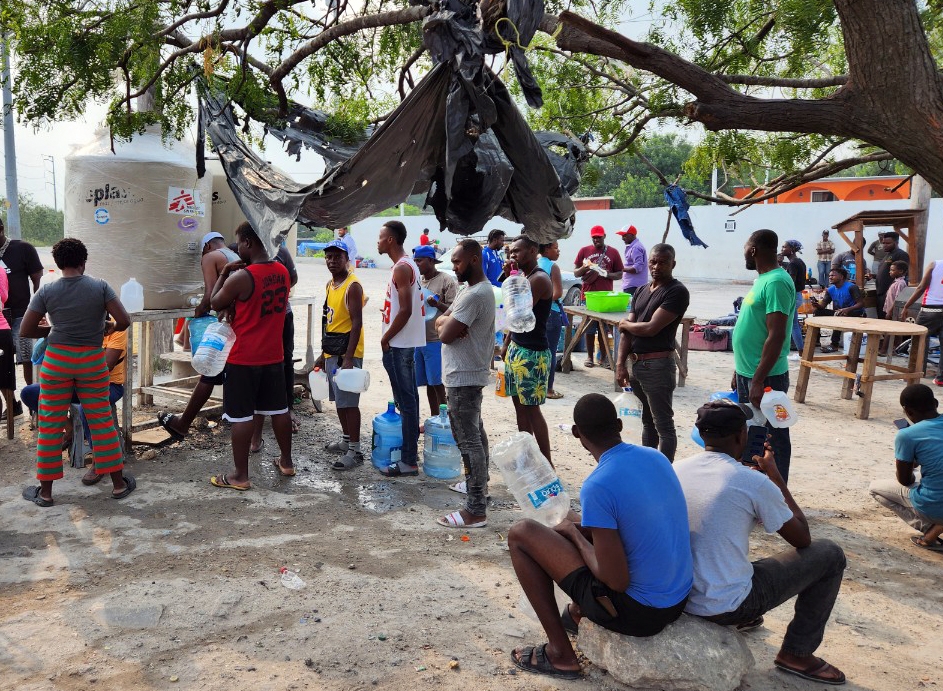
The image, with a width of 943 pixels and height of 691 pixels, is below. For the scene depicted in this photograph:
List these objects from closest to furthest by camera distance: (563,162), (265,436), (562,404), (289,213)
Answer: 1. (289,213)
2. (563,162)
3. (265,436)
4. (562,404)

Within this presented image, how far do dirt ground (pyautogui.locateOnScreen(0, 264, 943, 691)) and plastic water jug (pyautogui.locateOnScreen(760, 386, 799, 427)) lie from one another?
29.7 inches

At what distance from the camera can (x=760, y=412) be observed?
15.3ft

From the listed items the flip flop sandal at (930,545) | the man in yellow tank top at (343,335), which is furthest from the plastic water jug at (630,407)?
the man in yellow tank top at (343,335)

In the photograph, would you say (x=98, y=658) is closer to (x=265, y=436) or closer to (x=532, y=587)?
(x=532, y=587)

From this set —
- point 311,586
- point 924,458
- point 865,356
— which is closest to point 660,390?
point 924,458

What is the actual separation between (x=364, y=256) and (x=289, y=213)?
31783mm

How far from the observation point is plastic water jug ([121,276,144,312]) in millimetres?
6148

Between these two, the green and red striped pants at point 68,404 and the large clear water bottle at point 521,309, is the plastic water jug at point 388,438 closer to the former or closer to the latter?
the large clear water bottle at point 521,309

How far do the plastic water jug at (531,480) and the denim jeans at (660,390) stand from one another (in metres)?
1.32

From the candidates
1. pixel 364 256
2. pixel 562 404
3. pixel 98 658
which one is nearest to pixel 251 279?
pixel 98 658

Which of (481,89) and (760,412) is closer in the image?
(481,89)

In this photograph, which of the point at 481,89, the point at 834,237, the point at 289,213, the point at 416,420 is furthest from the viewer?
the point at 834,237

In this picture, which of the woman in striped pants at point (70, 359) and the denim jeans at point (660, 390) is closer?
the woman in striped pants at point (70, 359)

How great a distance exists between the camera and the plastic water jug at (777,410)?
183 inches
